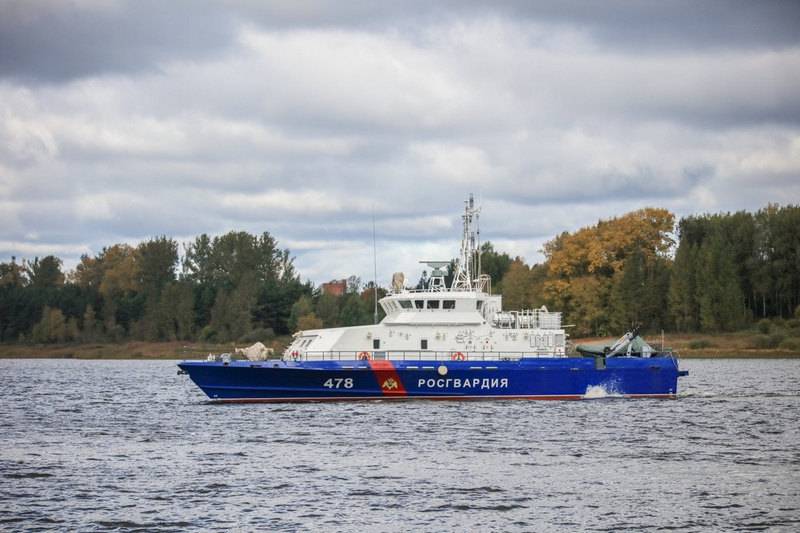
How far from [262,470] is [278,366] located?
14.1 meters

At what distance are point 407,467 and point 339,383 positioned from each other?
14226 mm

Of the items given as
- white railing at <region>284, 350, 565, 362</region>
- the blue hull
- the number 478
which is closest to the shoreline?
the blue hull

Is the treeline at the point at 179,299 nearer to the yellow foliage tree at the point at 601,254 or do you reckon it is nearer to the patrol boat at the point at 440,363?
the yellow foliage tree at the point at 601,254

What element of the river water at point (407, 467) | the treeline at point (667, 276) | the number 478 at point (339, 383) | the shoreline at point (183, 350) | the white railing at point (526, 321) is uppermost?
A: the treeline at point (667, 276)

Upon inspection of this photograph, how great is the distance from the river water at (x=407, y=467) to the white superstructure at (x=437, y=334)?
7.13 ft

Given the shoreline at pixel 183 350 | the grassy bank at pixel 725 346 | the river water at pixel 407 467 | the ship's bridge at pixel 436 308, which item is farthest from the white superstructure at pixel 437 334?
the shoreline at pixel 183 350

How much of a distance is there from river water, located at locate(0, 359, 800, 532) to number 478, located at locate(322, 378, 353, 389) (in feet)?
2.62

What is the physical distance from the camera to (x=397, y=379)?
135 ft

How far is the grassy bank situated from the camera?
86500 millimetres

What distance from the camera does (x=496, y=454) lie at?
29078 mm

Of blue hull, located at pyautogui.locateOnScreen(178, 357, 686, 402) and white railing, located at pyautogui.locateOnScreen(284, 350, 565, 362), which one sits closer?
blue hull, located at pyautogui.locateOnScreen(178, 357, 686, 402)

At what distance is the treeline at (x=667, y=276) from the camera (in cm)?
9038

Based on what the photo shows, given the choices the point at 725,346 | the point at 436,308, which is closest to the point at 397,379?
the point at 436,308

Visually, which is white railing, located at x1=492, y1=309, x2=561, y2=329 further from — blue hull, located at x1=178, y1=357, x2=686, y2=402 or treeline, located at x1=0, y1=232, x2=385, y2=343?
treeline, located at x1=0, y1=232, x2=385, y2=343
